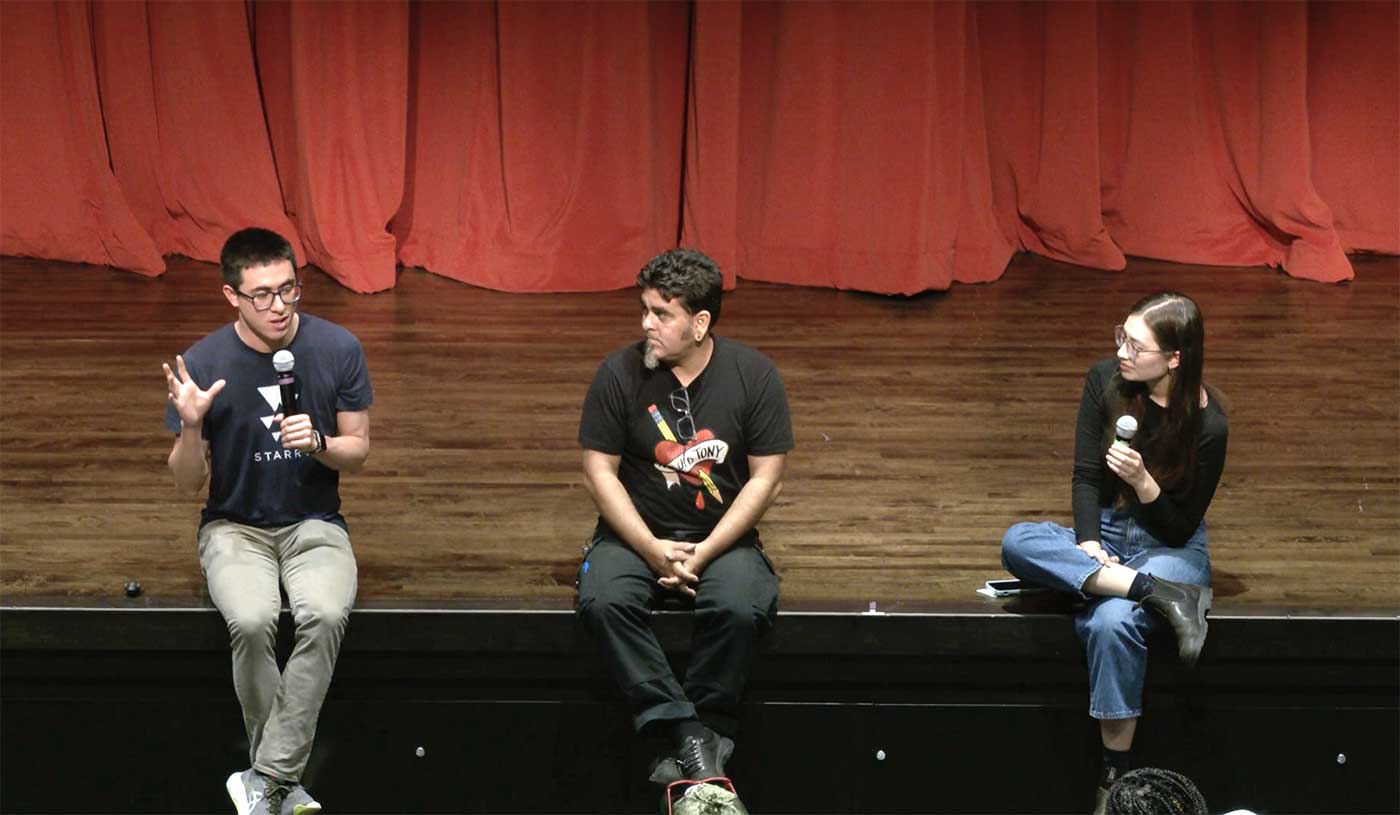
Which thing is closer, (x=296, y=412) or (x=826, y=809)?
(x=296, y=412)

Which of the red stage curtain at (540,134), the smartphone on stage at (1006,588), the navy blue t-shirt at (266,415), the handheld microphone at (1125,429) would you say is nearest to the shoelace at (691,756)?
the smartphone on stage at (1006,588)

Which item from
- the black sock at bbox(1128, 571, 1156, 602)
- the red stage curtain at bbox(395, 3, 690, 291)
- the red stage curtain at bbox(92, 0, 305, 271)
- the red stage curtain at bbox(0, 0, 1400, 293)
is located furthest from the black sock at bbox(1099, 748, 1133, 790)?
the red stage curtain at bbox(92, 0, 305, 271)

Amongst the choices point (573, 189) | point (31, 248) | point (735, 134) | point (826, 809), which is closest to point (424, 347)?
point (573, 189)

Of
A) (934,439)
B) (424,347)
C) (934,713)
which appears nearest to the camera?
(934,713)

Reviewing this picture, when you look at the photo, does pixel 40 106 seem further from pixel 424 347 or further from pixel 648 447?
pixel 648 447

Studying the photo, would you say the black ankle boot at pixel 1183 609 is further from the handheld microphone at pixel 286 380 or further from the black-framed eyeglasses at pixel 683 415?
the handheld microphone at pixel 286 380

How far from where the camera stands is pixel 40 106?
588 centimetres

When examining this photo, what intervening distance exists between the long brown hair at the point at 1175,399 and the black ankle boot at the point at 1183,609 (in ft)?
0.65

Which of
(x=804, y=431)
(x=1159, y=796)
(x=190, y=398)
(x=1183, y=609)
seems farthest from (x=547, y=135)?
(x=1159, y=796)

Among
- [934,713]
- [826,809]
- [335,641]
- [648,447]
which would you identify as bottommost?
[826,809]

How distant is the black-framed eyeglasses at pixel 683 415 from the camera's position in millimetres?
2992

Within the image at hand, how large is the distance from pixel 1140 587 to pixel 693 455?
86 centimetres

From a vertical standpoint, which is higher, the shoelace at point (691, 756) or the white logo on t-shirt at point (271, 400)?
the white logo on t-shirt at point (271, 400)

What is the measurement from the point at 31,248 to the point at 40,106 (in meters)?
0.53
